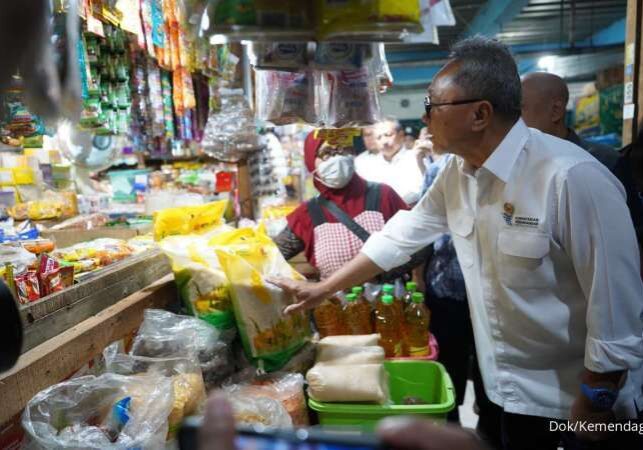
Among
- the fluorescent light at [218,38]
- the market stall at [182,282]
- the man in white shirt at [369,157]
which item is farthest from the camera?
the man in white shirt at [369,157]

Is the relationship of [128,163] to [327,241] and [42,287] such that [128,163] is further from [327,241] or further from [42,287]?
[42,287]

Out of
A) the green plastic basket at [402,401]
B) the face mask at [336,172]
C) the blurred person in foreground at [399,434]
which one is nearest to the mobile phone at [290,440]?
the blurred person in foreground at [399,434]

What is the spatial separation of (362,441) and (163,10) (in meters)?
2.66

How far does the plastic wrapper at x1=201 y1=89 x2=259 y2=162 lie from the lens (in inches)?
146

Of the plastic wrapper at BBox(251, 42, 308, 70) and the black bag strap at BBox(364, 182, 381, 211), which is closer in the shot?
the plastic wrapper at BBox(251, 42, 308, 70)

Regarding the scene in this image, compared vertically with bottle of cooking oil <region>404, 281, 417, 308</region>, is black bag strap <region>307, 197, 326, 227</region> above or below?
above

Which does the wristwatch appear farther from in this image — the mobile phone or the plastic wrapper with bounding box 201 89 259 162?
the plastic wrapper with bounding box 201 89 259 162

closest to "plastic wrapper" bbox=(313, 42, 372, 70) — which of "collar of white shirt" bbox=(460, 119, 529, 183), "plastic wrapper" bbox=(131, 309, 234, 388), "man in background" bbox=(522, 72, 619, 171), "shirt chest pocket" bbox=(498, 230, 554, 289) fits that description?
"collar of white shirt" bbox=(460, 119, 529, 183)

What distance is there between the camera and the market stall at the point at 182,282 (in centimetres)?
110

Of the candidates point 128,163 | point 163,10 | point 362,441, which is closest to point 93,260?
point 163,10

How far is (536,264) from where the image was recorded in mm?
1547

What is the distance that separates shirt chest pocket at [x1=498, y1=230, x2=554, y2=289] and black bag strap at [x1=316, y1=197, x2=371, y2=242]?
3.81 ft

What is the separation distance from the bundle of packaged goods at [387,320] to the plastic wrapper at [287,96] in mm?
947

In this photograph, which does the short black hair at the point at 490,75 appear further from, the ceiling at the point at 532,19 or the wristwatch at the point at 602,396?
the ceiling at the point at 532,19
